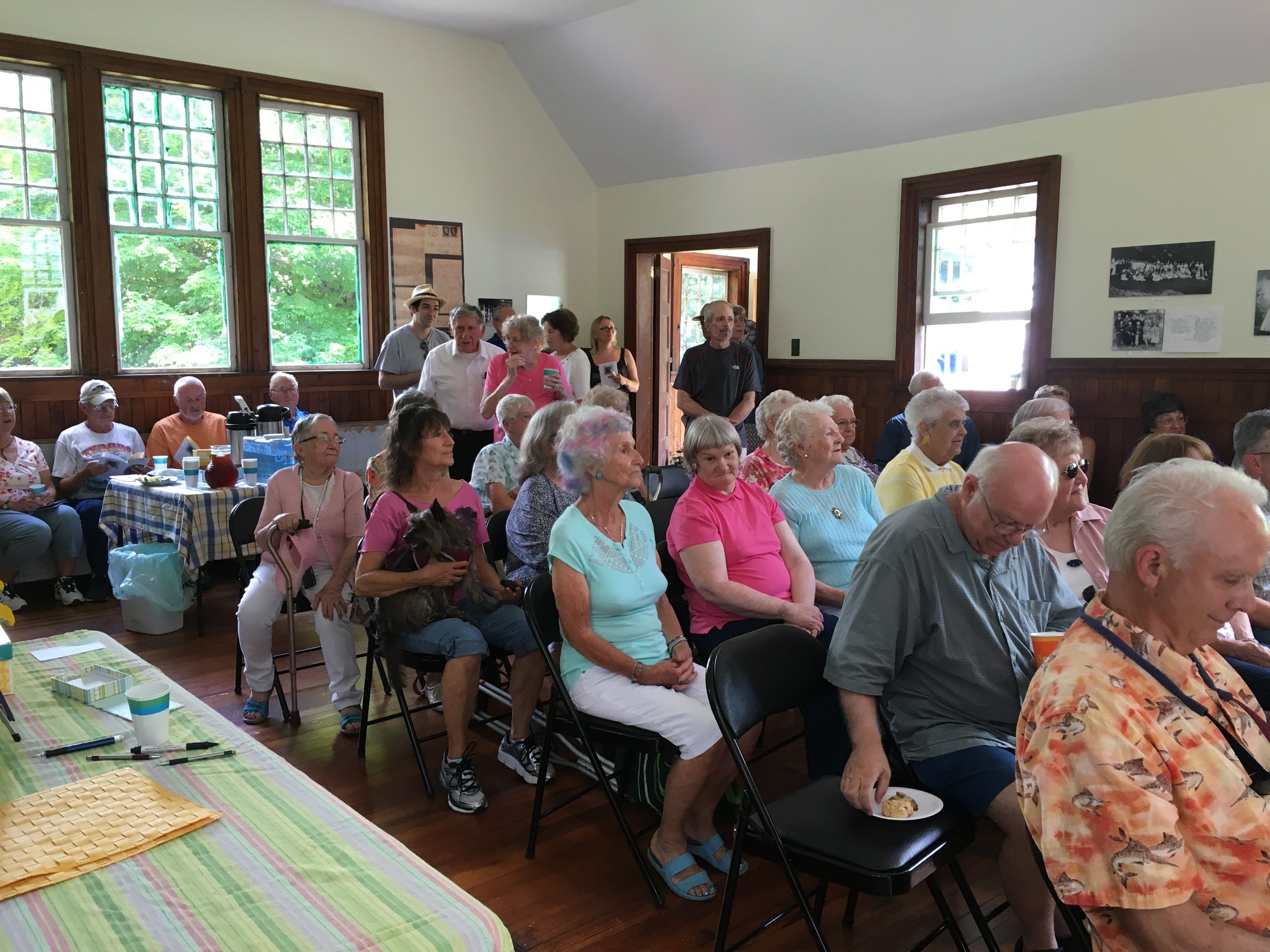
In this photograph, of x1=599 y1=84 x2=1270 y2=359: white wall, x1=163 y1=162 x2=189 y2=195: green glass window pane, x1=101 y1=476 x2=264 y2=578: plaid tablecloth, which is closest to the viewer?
x1=101 y1=476 x2=264 y2=578: plaid tablecloth

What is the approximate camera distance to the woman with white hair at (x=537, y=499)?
11.0 feet

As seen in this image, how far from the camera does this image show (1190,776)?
132 cm

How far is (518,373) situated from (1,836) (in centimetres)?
431

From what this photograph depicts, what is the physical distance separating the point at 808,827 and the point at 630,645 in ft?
2.77

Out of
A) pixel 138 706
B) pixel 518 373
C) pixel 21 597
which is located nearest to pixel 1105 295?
pixel 518 373

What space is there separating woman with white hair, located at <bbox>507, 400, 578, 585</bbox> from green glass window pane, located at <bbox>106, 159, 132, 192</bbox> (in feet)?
15.6

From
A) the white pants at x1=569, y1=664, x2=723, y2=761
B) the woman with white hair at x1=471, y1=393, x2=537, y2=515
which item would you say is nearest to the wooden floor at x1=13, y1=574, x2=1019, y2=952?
the white pants at x1=569, y1=664, x2=723, y2=761

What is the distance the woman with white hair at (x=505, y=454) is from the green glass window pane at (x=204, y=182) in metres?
4.01

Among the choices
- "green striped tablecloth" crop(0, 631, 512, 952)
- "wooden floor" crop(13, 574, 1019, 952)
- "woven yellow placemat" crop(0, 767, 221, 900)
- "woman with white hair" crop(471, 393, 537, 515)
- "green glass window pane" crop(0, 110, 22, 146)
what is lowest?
"wooden floor" crop(13, 574, 1019, 952)

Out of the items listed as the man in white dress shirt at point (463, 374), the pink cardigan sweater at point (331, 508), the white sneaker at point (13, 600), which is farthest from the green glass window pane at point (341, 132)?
the pink cardigan sweater at point (331, 508)

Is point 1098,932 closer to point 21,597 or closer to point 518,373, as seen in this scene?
point 518,373

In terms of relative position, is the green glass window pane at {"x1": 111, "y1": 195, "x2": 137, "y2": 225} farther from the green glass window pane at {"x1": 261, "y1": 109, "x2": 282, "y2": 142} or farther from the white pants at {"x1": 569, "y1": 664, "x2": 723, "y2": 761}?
the white pants at {"x1": 569, "y1": 664, "x2": 723, "y2": 761}

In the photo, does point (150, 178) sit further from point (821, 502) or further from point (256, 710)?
point (821, 502)

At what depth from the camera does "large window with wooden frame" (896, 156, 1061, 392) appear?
6207mm
